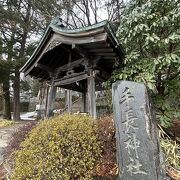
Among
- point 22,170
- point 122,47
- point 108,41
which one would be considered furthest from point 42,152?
point 122,47

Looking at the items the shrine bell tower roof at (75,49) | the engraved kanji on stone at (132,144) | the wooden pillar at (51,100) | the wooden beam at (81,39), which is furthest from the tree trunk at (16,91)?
the engraved kanji on stone at (132,144)

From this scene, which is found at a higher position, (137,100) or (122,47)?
(122,47)

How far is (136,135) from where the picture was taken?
401cm

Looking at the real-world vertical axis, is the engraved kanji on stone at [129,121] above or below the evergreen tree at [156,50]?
below

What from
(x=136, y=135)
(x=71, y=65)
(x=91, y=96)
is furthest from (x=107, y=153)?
(x=71, y=65)

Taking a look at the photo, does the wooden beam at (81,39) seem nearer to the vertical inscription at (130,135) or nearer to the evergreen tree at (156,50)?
the evergreen tree at (156,50)

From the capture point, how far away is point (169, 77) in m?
6.66

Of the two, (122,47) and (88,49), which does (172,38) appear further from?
(88,49)

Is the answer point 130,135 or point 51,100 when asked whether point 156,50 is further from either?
point 51,100

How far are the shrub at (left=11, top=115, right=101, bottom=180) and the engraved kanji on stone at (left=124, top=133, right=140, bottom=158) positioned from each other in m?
1.05

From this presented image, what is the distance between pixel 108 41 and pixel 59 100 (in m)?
17.8

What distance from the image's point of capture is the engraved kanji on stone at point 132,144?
3.99 meters

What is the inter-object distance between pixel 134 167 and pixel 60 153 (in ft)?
4.77

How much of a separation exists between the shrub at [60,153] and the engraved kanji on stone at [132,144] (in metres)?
1.05
